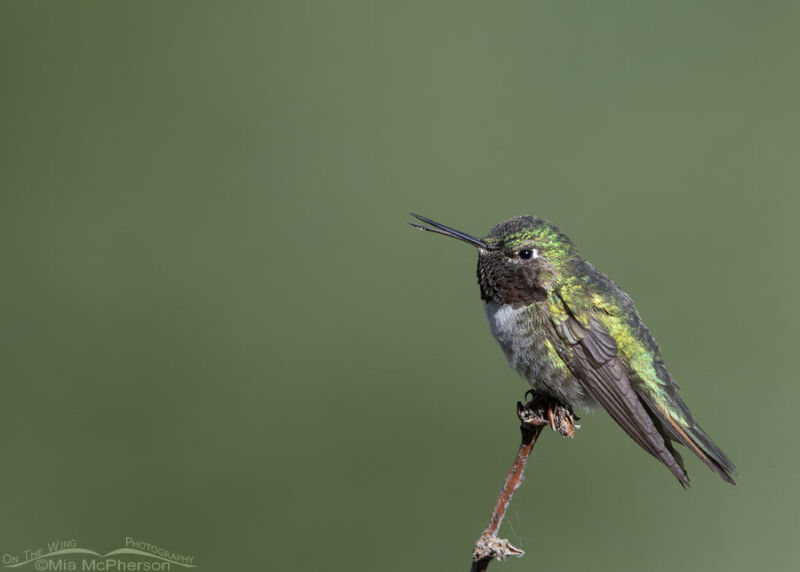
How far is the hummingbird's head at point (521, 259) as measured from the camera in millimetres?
3895

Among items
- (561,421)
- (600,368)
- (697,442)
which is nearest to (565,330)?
(600,368)

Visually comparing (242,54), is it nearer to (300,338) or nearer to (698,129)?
(300,338)

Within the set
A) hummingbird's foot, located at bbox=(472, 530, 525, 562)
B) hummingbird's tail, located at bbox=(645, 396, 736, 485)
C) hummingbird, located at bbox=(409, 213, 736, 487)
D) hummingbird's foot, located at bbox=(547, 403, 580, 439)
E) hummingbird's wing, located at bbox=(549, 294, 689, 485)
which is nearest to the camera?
hummingbird's foot, located at bbox=(472, 530, 525, 562)

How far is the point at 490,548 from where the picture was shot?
7.50 feet

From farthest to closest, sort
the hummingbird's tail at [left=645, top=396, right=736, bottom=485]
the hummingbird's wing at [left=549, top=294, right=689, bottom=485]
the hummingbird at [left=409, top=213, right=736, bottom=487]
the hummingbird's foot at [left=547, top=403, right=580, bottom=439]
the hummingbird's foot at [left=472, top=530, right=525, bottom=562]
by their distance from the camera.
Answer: the hummingbird at [left=409, top=213, right=736, bottom=487] < the hummingbird's wing at [left=549, top=294, right=689, bottom=485] < the hummingbird's tail at [left=645, top=396, right=736, bottom=485] < the hummingbird's foot at [left=547, top=403, right=580, bottom=439] < the hummingbird's foot at [left=472, top=530, right=525, bottom=562]

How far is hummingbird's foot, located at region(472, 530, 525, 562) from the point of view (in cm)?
228

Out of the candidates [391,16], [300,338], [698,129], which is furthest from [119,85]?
[698,129]

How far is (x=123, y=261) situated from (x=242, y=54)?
8.57 feet

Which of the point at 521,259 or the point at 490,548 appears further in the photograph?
the point at 521,259

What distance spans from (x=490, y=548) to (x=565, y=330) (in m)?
1.72

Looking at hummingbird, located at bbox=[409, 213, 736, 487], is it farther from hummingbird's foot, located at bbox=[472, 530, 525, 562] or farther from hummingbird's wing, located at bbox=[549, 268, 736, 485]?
hummingbird's foot, located at bbox=[472, 530, 525, 562]

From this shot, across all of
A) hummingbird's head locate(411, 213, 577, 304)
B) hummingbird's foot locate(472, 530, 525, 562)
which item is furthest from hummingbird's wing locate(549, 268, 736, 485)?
hummingbird's foot locate(472, 530, 525, 562)

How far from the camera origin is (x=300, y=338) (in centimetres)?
745

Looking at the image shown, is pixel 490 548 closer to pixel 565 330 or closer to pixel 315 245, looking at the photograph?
pixel 565 330
